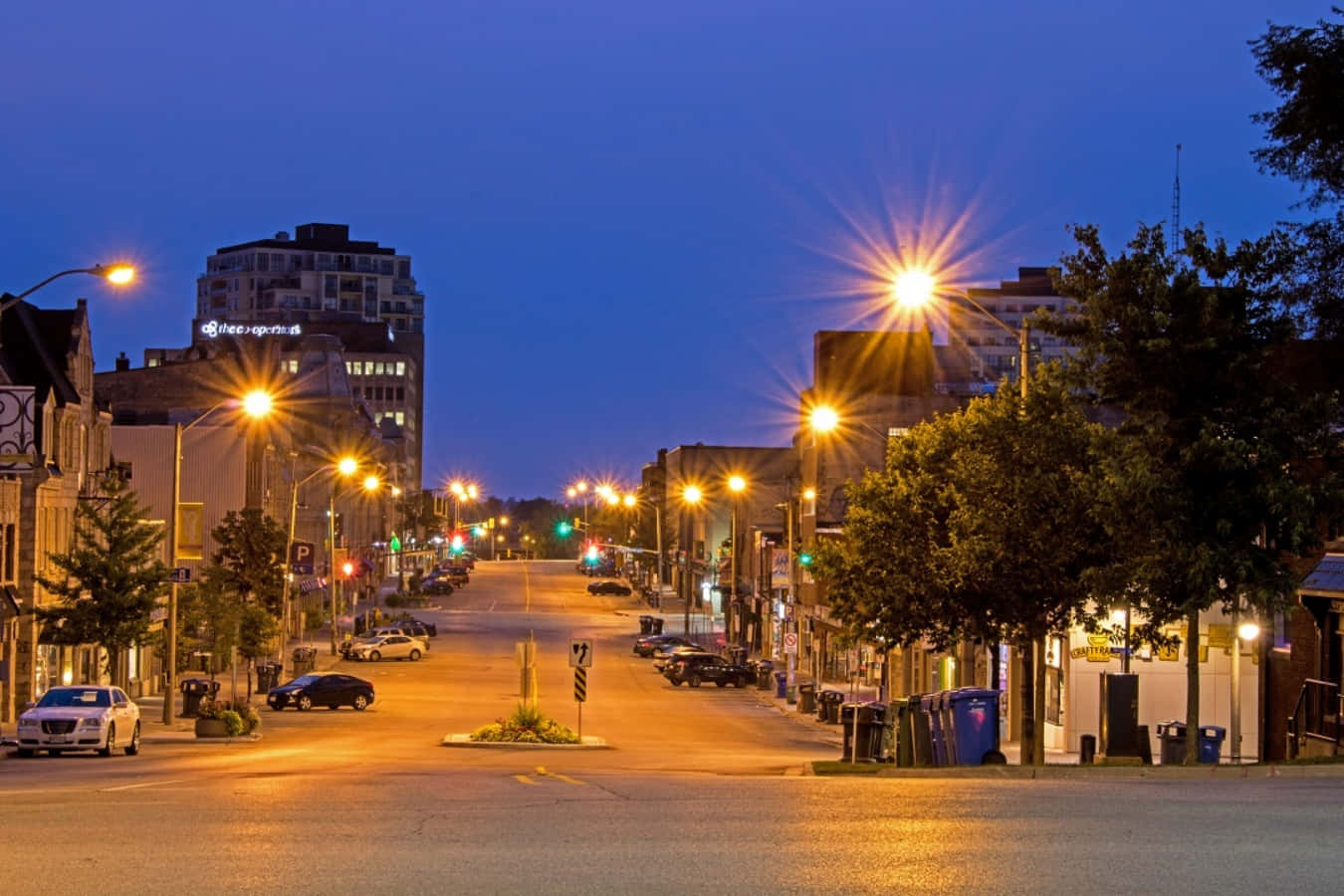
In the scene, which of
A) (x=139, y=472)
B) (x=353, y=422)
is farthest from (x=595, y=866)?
(x=353, y=422)

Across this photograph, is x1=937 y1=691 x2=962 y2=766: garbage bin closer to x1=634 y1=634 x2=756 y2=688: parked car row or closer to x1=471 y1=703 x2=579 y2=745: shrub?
x1=471 y1=703 x2=579 y2=745: shrub

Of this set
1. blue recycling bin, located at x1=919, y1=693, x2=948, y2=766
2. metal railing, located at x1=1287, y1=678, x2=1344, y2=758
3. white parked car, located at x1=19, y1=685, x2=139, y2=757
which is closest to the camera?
blue recycling bin, located at x1=919, y1=693, x2=948, y2=766

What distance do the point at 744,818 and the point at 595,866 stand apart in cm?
348

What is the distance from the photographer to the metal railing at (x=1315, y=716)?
3000cm

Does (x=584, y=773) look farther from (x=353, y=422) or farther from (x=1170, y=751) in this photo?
(x=353, y=422)

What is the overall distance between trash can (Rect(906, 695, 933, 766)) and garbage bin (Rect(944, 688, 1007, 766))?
1.92ft

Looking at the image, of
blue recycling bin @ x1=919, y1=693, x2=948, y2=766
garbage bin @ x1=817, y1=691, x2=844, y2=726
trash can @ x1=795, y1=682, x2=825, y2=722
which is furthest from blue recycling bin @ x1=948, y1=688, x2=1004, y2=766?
trash can @ x1=795, y1=682, x2=825, y2=722

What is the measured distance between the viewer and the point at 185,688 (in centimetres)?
5031

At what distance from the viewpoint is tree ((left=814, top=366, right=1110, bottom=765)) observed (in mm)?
27438

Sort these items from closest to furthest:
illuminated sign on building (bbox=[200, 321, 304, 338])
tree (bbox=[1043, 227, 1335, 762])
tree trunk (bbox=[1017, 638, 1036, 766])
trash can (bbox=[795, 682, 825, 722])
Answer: tree (bbox=[1043, 227, 1335, 762]) < tree trunk (bbox=[1017, 638, 1036, 766]) < trash can (bbox=[795, 682, 825, 722]) < illuminated sign on building (bbox=[200, 321, 304, 338])

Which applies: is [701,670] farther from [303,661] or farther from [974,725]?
[974,725]

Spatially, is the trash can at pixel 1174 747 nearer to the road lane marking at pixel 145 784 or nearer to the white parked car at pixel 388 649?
the road lane marking at pixel 145 784

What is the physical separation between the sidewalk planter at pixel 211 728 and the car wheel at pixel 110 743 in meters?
8.06

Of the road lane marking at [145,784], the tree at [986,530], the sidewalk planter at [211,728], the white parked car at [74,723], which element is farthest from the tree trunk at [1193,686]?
the sidewalk planter at [211,728]
